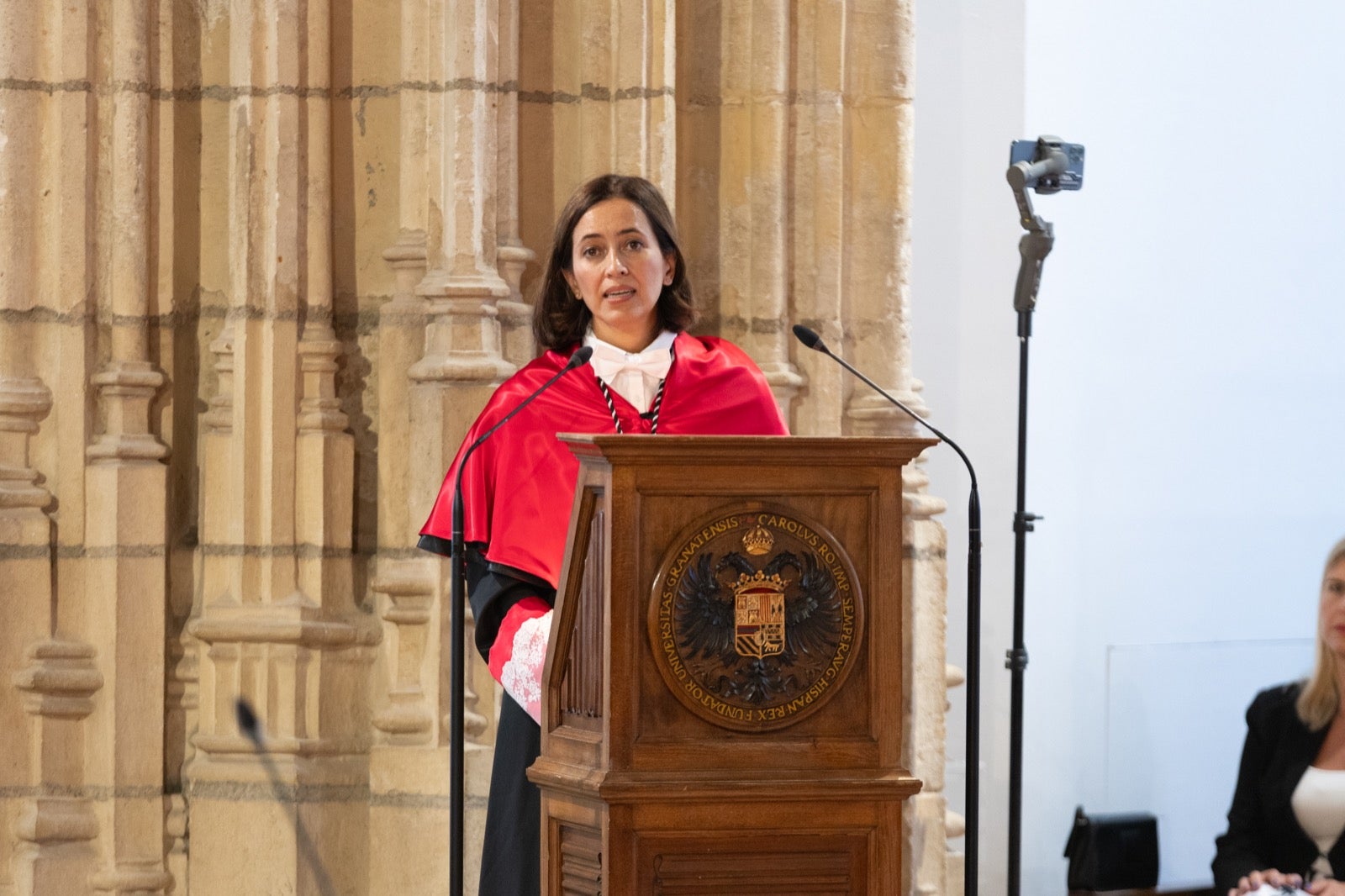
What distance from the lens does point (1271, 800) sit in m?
3.35

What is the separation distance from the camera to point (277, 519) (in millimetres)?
3664

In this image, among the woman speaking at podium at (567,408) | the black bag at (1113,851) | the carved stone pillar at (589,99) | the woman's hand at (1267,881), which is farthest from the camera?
the black bag at (1113,851)

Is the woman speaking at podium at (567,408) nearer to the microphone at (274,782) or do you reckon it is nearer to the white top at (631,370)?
the white top at (631,370)

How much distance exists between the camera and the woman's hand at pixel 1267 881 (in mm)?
3133

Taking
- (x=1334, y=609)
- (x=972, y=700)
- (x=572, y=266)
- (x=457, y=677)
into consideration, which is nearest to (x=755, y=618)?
(x=972, y=700)

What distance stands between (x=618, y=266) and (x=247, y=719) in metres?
1.45

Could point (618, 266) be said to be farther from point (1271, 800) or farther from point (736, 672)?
point (1271, 800)

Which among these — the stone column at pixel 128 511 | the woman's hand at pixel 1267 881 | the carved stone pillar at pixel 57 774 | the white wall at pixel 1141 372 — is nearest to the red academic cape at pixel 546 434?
the stone column at pixel 128 511

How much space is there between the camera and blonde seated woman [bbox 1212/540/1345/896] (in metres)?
3.28

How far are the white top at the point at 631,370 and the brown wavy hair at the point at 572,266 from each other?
8 centimetres

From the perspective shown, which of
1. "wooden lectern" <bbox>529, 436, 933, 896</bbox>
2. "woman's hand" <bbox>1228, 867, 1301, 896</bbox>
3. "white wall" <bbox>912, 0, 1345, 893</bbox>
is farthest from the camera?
"white wall" <bbox>912, 0, 1345, 893</bbox>

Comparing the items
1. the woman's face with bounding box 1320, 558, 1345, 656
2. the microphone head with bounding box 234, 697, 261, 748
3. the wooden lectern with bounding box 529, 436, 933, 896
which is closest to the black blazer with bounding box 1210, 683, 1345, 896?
the woman's face with bounding box 1320, 558, 1345, 656

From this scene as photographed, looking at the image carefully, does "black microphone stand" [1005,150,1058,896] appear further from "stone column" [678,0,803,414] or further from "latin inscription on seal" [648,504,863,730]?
"latin inscription on seal" [648,504,863,730]

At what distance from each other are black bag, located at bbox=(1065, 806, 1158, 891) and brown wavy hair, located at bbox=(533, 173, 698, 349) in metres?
2.17
